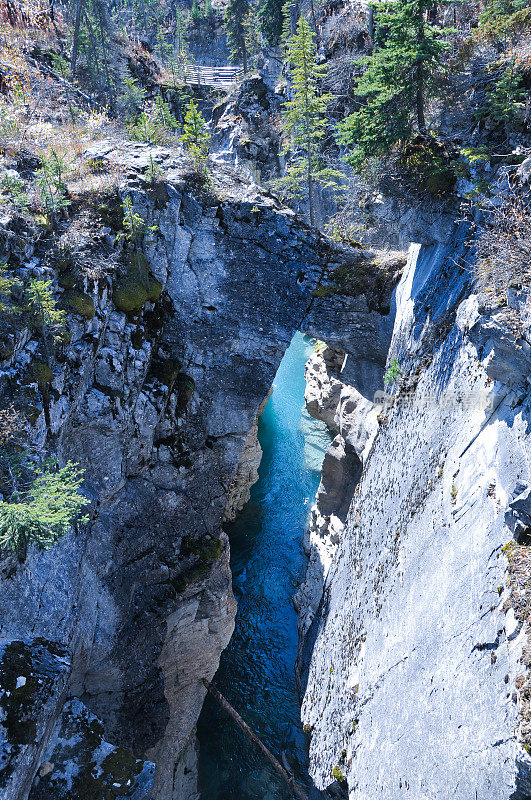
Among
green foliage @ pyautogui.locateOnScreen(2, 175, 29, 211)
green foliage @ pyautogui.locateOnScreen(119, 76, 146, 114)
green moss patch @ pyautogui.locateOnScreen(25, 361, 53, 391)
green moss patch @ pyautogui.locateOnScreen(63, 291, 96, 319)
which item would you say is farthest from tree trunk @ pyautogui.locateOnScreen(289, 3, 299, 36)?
green moss patch @ pyautogui.locateOnScreen(25, 361, 53, 391)

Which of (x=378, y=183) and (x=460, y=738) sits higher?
(x=378, y=183)

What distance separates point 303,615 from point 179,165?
50.0 ft

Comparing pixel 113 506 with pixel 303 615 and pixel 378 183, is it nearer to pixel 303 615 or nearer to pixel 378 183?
pixel 303 615

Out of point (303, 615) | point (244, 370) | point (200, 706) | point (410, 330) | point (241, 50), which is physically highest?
point (241, 50)

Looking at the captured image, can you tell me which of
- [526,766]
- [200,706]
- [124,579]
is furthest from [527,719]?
[200,706]

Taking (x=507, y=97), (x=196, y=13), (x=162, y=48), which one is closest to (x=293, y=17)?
(x=162, y=48)

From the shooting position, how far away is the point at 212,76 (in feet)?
128

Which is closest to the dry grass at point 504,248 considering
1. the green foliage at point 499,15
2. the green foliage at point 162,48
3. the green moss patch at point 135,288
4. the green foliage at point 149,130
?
the green foliage at point 499,15

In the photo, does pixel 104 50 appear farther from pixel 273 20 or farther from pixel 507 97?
pixel 507 97

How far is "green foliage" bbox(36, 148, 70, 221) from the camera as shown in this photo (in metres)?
11.0

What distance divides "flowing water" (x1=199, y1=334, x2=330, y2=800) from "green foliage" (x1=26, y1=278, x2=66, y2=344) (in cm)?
1269

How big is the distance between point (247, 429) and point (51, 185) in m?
8.38

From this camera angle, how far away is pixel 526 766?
4.68m

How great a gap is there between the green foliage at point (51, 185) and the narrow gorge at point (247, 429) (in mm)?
72
